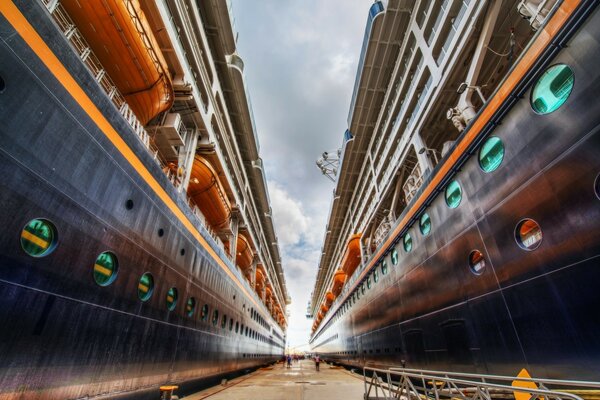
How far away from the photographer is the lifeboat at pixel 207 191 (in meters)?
10.7

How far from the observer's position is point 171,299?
7.32 meters

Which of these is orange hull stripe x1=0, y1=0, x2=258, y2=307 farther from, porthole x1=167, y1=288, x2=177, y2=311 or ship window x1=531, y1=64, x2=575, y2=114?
ship window x1=531, y1=64, x2=575, y2=114

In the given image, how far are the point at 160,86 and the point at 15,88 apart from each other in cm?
413

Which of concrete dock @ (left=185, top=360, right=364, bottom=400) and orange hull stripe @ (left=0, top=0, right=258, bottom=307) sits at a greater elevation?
orange hull stripe @ (left=0, top=0, right=258, bottom=307)

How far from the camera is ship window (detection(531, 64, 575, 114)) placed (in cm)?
419

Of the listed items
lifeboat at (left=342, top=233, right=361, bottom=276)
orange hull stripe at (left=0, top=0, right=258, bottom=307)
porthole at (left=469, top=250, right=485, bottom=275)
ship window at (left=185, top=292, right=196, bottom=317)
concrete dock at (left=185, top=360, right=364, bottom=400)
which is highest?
lifeboat at (left=342, top=233, right=361, bottom=276)

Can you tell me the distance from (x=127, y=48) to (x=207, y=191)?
5.98m

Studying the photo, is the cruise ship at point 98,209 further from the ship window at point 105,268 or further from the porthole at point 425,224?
the porthole at point 425,224

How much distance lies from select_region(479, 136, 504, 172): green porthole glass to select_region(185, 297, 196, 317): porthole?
8788 millimetres

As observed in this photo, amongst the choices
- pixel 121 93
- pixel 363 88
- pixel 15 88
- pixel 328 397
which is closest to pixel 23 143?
pixel 15 88

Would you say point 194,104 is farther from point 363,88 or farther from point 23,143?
point 363,88

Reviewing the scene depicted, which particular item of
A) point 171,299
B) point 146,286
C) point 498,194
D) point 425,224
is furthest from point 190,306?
point 498,194

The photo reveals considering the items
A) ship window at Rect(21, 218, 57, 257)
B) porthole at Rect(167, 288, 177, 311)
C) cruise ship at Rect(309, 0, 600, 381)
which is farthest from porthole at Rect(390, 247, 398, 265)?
ship window at Rect(21, 218, 57, 257)

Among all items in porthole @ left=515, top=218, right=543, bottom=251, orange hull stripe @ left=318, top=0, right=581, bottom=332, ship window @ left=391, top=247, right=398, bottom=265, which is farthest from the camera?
ship window @ left=391, top=247, right=398, bottom=265
